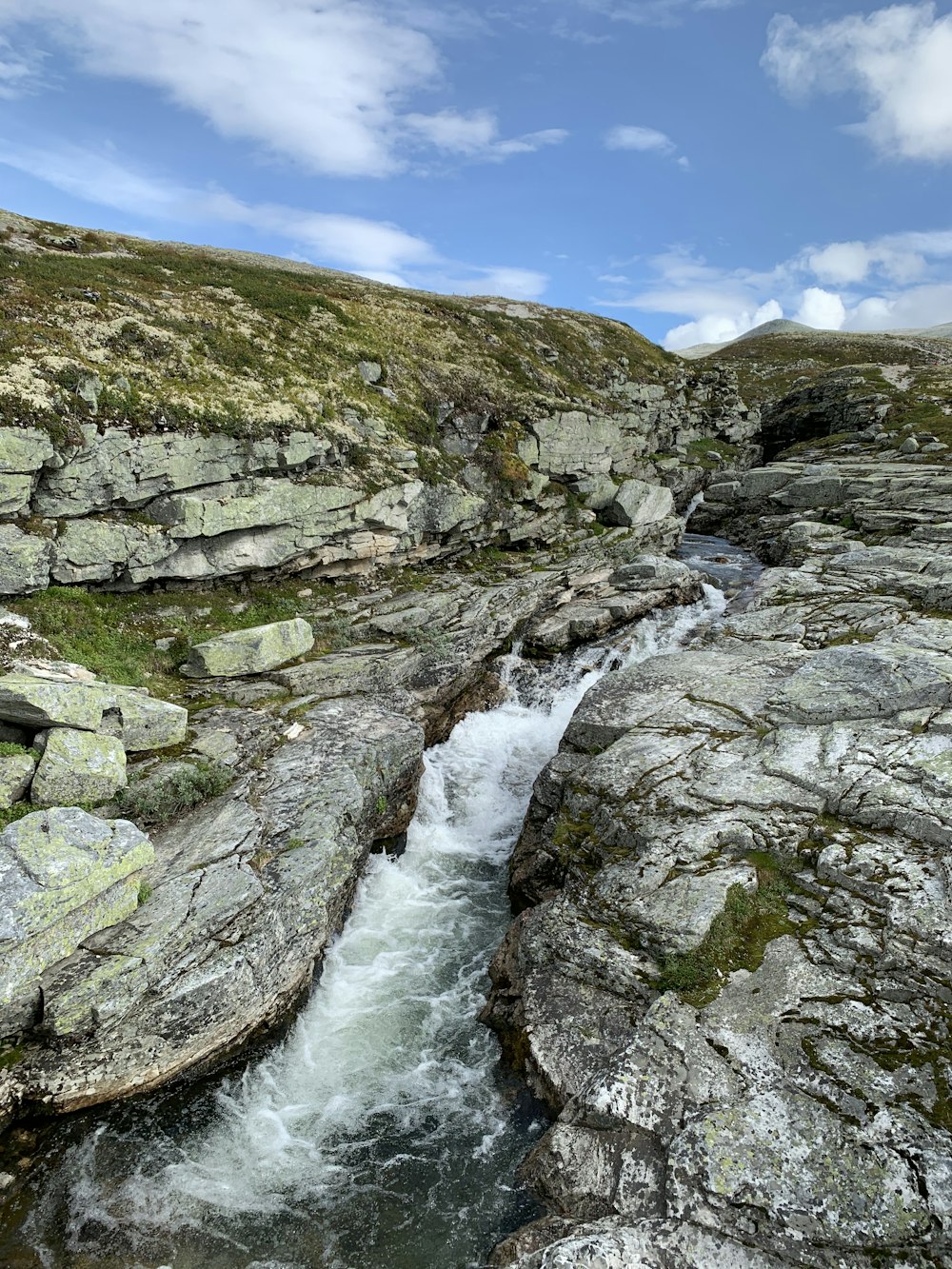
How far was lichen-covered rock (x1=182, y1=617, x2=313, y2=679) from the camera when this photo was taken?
22219mm

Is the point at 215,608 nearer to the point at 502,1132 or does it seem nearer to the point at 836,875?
the point at 502,1132

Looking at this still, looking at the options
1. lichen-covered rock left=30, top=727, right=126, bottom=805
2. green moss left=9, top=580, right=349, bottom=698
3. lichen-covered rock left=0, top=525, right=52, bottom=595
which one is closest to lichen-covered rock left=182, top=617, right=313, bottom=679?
green moss left=9, top=580, right=349, bottom=698

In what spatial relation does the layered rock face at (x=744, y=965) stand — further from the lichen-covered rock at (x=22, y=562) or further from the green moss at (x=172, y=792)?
the lichen-covered rock at (x=22, y=562)

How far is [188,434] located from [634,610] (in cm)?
2149

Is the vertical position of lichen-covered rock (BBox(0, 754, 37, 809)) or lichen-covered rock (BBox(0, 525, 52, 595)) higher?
lichen-covered rock (BBox(0, 525, 52, 595))

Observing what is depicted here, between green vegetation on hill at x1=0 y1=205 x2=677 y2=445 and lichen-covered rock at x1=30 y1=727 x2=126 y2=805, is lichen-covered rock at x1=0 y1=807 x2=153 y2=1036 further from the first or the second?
green vegetation on hill at x1=0 y1=205 x2=677 y2=445

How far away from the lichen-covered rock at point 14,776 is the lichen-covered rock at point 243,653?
7610mm

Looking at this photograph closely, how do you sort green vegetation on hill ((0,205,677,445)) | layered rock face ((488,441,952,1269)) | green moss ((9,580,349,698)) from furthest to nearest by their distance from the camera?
green vegetation on hill ((0,205,677,445)) < green moss ((9,580,349,698)) < layered rock face ((488,441,952,1269))

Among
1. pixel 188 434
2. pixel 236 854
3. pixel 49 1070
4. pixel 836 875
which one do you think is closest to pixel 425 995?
pixel 236 854

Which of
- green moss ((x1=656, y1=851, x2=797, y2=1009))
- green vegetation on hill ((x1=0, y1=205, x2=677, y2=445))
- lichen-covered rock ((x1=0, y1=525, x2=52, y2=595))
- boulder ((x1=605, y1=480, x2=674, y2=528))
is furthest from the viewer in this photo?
boulder ((x1=605, y1=480, x2=674, y2=528))

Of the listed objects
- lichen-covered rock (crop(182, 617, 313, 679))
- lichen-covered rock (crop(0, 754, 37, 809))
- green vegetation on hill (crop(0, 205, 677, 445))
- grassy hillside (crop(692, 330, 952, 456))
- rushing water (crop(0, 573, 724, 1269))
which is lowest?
rushing water (crop(0, 573, 724, 1269))

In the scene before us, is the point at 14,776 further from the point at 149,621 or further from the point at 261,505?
the point at 261,505

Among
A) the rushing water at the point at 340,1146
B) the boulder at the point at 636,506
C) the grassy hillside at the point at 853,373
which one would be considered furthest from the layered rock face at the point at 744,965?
the grassy hillside at the point at 853,373

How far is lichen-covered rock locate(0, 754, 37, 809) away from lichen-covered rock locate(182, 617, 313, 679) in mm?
7610
